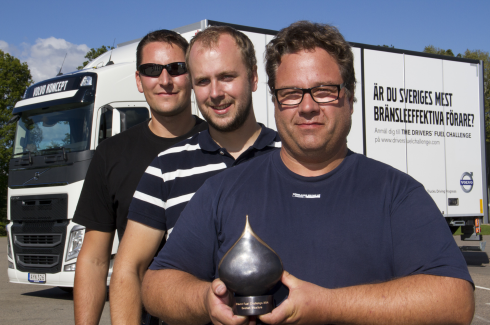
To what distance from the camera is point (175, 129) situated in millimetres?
2617

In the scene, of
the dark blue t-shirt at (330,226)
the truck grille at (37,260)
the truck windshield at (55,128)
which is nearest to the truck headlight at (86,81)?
the truck windshield at (55,128)

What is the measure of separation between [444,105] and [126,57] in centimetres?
630

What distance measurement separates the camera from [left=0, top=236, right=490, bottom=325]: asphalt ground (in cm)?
626

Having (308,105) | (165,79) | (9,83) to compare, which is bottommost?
(308,105)

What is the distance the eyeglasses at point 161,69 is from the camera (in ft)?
8.53

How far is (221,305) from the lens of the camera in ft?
4.31

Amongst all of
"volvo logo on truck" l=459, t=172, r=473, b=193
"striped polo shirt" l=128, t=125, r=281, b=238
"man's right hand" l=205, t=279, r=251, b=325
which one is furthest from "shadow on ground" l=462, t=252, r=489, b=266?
"man's right hand" l=205, t=279, r=251, b=325

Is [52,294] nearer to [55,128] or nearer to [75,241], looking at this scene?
[75,241]

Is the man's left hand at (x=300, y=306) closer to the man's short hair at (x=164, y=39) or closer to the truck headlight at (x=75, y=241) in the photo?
the man's short hair at (x=164, y=39)

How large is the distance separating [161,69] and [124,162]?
52 centimetres

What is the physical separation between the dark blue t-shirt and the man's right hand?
21 centimetres

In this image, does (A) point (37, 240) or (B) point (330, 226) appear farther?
(A) point (37, 240)

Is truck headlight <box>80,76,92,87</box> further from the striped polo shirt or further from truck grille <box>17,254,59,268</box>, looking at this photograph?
the striped polo shirt

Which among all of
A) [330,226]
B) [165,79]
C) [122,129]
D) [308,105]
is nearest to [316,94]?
[308,105]
